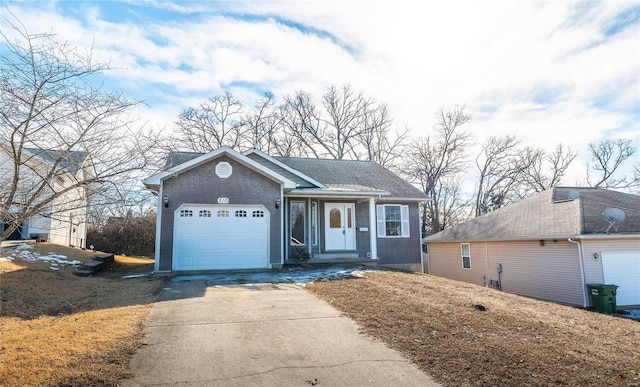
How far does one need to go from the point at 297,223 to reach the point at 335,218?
64.5 inches

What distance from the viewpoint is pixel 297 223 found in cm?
1567

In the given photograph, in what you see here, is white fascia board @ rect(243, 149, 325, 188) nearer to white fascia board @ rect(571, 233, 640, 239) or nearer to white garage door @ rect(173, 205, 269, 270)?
white garage door @ rect(173, 205, 269, 270)

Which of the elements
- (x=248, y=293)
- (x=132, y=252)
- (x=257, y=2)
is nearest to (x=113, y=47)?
(x=257, y=2)

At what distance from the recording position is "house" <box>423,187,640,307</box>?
1449cm

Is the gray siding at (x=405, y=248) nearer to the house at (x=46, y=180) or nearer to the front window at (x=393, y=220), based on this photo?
the front window at (x=393, y=220)

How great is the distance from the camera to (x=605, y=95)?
15.3 metres

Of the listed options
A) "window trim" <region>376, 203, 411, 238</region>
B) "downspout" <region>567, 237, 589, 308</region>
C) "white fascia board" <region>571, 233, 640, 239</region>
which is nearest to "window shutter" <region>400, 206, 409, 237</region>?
"window trim" <region>376, 203, 411, 238</region>

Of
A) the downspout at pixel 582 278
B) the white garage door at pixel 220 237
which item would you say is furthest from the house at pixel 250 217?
the downspout at pixel 582 278

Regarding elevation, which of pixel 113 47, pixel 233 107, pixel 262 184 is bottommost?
pixel 262 184

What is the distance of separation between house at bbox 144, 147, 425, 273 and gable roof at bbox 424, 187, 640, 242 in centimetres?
705

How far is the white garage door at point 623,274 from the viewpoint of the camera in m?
14.5

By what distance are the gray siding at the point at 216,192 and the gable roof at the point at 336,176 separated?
2007 mm

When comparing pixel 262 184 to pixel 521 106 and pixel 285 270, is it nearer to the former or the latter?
pixel 285 270

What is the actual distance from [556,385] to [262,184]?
10428 millimetres
